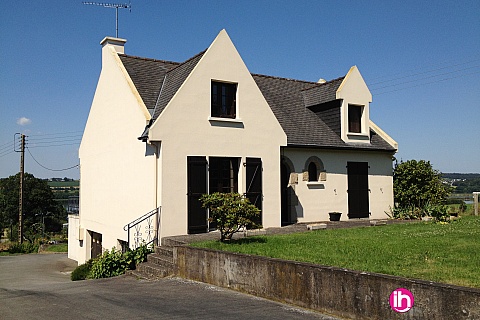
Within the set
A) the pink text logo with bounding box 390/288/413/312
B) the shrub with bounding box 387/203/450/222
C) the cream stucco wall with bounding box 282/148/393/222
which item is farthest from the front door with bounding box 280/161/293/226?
the pink text logo with bounding box 390/288/413/312

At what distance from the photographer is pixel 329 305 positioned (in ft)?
26.7

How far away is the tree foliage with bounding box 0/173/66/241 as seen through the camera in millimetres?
76975

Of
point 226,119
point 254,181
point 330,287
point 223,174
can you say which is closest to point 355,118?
point 254,181

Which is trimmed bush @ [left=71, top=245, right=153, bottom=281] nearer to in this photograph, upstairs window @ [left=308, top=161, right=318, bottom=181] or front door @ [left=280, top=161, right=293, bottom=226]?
front door @ [left=280, top=161, right=293, bottom=226]

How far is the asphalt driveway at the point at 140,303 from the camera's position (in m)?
8.45

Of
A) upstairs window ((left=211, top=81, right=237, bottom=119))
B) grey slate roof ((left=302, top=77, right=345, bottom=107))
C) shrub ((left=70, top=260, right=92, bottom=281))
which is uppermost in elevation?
grey slate roof ((left=302, top=77, right=345, bottom=107))

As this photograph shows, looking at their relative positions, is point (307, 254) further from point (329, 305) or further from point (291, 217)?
point (291, 217)

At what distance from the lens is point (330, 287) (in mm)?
8125

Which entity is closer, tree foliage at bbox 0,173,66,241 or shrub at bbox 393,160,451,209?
shrub at bbox 393,160,451,209

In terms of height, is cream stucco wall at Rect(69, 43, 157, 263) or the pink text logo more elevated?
cream stucco wall at Rect(69, 43, 157, 263)

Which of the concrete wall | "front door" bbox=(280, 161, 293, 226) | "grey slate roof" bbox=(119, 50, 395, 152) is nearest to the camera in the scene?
the concrete wall

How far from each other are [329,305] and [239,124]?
381 inches

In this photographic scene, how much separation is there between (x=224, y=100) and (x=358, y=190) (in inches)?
333

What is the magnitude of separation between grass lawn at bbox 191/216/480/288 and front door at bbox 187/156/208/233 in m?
2.07
